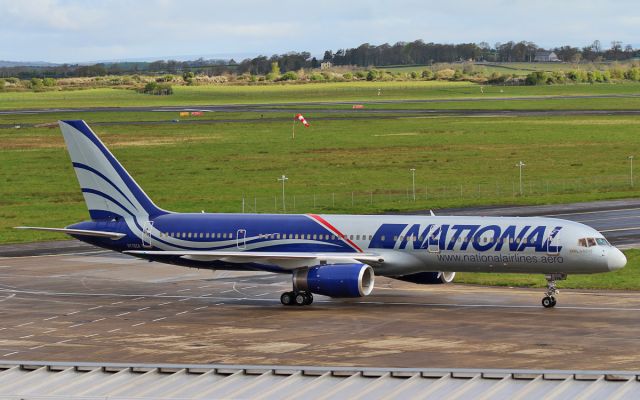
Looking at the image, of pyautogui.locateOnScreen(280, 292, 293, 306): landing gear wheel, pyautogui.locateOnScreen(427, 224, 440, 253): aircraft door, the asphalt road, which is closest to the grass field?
the asphalt road

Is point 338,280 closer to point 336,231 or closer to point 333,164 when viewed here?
point 336,231

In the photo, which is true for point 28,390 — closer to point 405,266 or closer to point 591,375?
point 591,375

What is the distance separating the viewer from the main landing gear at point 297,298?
6406 centimetres

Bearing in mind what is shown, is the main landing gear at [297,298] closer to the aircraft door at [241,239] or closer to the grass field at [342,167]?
the aircraft door at [241,239]

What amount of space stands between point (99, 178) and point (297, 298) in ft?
48.4

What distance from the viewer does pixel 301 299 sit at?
64125mm

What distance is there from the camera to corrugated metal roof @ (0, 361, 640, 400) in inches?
1153

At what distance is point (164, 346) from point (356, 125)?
481 ft

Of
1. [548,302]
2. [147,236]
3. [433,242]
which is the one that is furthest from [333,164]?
[548,302]

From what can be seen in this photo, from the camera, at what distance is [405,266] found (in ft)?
208

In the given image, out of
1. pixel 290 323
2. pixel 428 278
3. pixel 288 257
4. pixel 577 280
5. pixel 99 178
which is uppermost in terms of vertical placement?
pixel 99 178

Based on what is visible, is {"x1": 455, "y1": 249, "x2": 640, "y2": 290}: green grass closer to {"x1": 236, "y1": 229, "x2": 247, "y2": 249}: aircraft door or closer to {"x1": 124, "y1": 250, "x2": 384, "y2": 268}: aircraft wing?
{"x1": 124, "y1": 250, "x2": 384, "y2": 268}: aircraft wing

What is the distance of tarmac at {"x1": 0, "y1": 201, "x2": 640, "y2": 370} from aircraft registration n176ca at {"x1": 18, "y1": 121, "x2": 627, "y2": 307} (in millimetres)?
2033

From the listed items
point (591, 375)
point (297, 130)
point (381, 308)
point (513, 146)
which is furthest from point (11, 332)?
point (297, 130)
